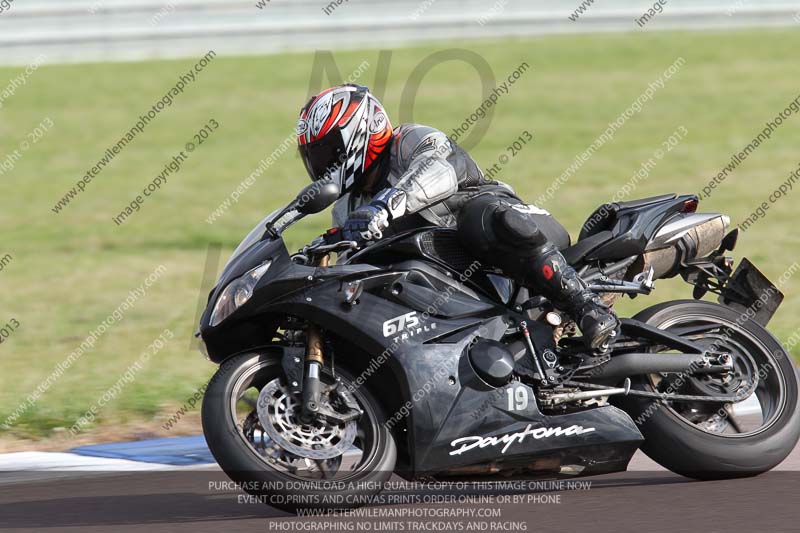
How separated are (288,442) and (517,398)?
1.00 m

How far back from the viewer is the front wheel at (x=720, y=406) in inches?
221

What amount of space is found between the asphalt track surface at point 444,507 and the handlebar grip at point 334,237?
112 cm

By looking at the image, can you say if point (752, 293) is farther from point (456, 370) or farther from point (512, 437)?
point (456, 370)

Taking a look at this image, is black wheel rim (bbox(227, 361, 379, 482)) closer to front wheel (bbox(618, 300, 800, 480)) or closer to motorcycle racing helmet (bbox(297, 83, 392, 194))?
motorcycle racing helmet (bbox(297, 83, 392, 194))

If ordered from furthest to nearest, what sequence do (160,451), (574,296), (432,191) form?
(160,451), (574,296), (432,191)

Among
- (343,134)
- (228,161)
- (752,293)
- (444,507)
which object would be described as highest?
(343,134)

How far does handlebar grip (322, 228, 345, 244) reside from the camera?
207 inches

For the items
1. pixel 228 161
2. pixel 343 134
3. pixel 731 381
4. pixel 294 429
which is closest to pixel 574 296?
pixel 731 381

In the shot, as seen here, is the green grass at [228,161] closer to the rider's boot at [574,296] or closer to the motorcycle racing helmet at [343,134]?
the motorcycle racing helmet at [343,134]

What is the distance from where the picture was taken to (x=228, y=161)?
17250mm

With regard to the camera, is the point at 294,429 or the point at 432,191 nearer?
the point at 294,429

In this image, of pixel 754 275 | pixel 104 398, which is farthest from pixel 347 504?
pixel 104 398

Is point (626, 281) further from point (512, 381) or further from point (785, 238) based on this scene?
point (785, 238)

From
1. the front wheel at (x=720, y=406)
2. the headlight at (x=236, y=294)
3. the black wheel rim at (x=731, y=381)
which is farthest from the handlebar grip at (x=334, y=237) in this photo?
the black wheel rim at (x=731, y=381)
